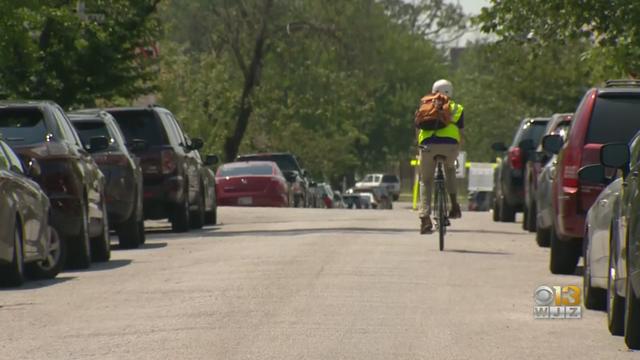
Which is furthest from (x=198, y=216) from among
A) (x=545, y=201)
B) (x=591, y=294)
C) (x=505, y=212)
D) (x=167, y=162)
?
(x=591, y=294)

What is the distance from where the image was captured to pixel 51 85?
33.6 metres

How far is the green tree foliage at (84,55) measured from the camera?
108 feet

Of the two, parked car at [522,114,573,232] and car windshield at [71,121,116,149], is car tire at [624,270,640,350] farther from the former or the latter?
parked car at [522,114,573,232]

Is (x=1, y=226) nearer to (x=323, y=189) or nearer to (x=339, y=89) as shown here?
(x=323, y=189)

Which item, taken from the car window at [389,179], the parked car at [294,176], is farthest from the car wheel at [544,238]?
the car window at [389,179]

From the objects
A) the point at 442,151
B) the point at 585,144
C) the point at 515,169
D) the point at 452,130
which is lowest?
the point at 515,169

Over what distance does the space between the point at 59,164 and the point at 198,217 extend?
11.0 metres

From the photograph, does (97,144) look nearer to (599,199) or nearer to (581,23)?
(599,199)

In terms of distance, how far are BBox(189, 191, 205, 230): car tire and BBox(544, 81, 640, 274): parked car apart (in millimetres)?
12582

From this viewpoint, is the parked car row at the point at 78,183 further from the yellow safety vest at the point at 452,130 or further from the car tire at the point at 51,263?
the yellow safety vest at the point at 452,130

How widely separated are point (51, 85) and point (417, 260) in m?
15.4

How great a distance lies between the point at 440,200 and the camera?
21266 mm

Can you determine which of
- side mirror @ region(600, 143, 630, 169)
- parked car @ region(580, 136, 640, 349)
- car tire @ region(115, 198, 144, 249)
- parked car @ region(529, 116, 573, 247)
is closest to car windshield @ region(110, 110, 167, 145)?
car tire @ region(115, 198, 144, 249)

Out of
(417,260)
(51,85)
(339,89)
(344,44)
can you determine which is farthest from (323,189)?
(417,260)
